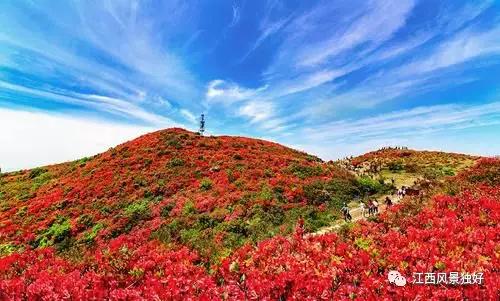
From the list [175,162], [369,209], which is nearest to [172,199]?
[175,162]

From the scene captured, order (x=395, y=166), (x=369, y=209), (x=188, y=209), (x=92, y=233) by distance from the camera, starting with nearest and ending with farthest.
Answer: (x=369, y=209)
(x=92, y=233)
(x=188, y=209)
(x=395, y=166)

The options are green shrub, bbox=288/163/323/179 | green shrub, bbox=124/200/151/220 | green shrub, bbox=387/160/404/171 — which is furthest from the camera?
green shrub, bbox=387/160/404/171

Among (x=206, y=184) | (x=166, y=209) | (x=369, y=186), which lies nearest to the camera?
(x=166, y=209)

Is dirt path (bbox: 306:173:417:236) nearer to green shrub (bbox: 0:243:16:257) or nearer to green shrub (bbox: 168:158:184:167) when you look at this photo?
green shrub (bbox: 168:158:184:167)

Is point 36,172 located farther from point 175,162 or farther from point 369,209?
point 369,209

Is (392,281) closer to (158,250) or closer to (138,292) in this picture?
(138,292)

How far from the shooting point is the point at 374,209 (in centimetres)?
2114

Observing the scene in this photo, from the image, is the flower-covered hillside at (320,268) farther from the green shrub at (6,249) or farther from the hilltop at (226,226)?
the green shrub at (6,249)

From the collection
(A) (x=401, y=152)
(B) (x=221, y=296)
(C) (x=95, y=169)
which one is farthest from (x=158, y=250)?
(A) (x=401, y=152)

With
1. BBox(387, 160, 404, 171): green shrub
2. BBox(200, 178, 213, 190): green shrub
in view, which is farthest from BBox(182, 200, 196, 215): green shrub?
BBox(387, 160, 404, 171): green shrub

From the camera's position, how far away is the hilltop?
10.2 m

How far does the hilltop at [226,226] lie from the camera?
10.2m

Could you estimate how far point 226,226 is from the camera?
20.5 metres

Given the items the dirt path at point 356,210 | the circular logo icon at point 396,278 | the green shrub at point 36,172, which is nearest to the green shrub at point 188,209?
the dirt path at point 356,210
